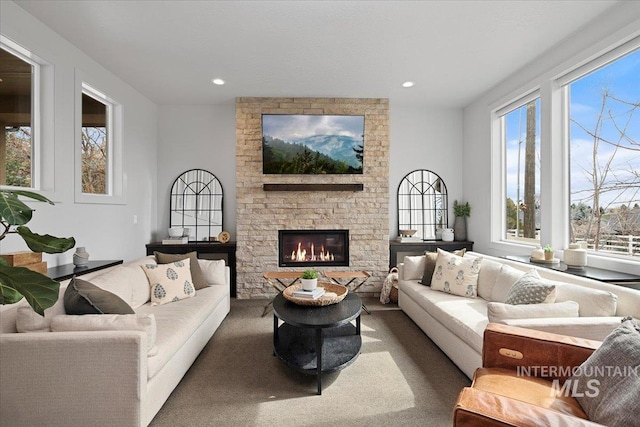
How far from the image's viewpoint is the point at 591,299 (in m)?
2.08

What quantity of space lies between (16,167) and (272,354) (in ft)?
8.68

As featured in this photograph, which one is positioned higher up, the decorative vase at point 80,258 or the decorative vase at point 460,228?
the decorative vase at point 460,228

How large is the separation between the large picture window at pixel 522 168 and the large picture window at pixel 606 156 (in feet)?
1.66

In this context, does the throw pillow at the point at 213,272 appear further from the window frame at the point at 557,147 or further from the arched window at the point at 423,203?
the window frame at the point at 557,147

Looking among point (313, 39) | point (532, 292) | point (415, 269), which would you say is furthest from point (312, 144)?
point (532, 292)

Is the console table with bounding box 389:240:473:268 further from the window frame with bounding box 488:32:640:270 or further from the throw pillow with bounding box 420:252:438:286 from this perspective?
the window frame with bounding box 488:32:640:270

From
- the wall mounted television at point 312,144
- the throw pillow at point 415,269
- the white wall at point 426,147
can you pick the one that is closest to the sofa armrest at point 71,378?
the throw pillow at point 415,269

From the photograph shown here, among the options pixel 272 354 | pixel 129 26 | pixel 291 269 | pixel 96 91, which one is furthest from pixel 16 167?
pixel 291 269

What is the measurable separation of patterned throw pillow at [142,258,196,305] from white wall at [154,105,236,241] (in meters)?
1.85

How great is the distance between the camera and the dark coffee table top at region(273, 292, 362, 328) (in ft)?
7.49

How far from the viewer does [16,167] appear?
267 cm

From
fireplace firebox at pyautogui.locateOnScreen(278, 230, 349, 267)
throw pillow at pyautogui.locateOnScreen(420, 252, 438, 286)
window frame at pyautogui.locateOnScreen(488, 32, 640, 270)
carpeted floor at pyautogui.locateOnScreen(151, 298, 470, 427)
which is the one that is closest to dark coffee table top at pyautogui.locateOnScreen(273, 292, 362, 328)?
carpeted floor at pyautogui.locateOnScreen(151, 298, 470, 427)

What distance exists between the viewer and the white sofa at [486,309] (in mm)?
1874

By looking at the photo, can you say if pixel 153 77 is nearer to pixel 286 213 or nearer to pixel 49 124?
pixel 49 124
